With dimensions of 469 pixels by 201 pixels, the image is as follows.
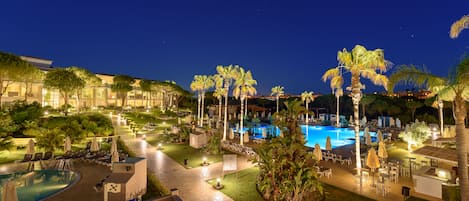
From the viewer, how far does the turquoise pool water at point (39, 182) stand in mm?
9125

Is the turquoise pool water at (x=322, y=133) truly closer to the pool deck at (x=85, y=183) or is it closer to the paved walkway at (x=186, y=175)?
the paved walkway at (x=186, y=175)

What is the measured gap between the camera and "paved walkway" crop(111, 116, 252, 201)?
9.39 meters

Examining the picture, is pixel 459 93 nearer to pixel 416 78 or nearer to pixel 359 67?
pixel 416 78

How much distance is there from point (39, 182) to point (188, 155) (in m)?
8.03

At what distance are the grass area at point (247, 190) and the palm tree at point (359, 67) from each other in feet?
9.21

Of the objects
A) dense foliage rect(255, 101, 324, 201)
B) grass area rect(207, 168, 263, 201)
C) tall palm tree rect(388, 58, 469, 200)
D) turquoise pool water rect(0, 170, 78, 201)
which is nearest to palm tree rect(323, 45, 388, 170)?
dense foliage rect(255, 101, 324, 201)

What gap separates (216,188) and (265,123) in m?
26.1

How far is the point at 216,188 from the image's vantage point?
396 inches

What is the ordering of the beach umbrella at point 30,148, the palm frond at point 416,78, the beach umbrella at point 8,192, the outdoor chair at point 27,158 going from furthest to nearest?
the beach umbrella at point 30,148, the outdoor chair at point 27,158, the palm frond at point 416,78, the beach umbrella at point 8,192

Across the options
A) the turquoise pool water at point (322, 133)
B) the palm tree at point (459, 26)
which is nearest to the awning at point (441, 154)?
the palm tree at point (459, 26)

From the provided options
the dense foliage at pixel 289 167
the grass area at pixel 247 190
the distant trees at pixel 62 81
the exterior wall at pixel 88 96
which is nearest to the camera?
the dense foliage at pixel 289 167

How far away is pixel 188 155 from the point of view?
16062 millimetres

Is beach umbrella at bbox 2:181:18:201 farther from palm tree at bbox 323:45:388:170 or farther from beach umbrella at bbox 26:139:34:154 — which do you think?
palm tree at bbox 323:45:388:170

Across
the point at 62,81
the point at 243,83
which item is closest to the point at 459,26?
the point at 243,83
